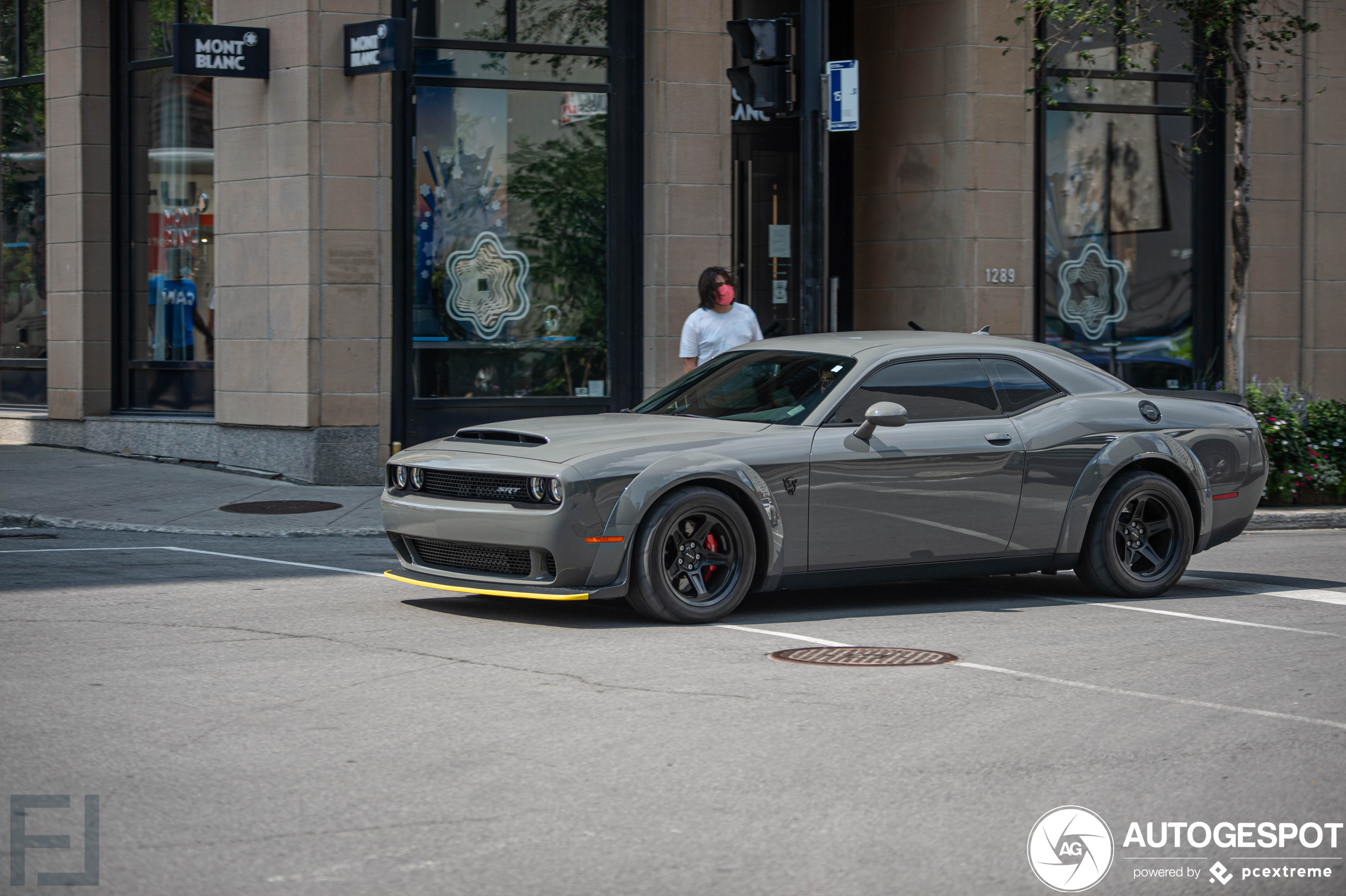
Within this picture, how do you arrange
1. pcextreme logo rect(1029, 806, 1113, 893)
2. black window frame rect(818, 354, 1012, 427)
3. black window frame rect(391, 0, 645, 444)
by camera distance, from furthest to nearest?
black window frame rect(391, 0, 645, 444) → black window frame rect(818, 354, 1012, 427) → pcextreme logo rect(1029, 806, 1113, 893)

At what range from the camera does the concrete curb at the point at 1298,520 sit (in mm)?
13594

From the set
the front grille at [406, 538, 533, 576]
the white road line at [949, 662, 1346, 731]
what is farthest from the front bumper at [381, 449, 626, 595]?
the white road line at [949, 662, 1346, 731]

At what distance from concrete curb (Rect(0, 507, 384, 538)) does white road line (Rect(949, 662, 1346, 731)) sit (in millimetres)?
6327

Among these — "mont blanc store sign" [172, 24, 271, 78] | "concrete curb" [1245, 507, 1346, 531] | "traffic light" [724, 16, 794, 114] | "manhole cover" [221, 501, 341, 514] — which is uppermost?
"mont blanc store sign" [172, 24, 271, 78]

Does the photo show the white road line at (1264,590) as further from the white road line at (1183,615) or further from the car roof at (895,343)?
the car roof at (895,343)

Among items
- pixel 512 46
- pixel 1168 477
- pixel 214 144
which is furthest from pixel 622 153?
pixel 1168 477

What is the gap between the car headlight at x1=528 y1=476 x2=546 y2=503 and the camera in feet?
24.3

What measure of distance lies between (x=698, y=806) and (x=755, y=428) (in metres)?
3.61

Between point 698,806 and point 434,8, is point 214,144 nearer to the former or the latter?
point 434,8

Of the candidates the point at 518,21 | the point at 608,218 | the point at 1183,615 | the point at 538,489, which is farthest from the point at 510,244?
the point at 1183,615

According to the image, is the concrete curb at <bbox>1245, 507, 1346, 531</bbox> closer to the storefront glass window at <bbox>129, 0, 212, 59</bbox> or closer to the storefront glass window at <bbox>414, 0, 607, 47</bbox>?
the storefront glass window at <bbox>414, 0, 607, 47</bbox>

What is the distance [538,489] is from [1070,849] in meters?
3.63

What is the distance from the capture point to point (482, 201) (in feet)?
51.5

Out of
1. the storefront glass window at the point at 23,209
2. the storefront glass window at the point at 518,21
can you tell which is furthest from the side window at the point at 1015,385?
the storefront glass window at the point at 23,209
